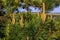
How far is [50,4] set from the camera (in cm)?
195

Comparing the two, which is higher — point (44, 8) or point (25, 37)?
point (44, 8)

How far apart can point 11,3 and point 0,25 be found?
0.20 m

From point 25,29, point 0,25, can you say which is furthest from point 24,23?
point 0,25

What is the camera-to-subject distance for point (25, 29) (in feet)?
5.68

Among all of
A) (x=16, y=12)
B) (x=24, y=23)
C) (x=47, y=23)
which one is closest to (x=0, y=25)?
(x=16, y=12)

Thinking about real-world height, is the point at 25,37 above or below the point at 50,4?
below

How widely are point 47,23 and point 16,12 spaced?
0.35m

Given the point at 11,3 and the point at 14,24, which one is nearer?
the point at 14,24

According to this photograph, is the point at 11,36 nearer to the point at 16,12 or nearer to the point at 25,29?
the point at 25,29

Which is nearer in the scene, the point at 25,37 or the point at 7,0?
the point at 25,37

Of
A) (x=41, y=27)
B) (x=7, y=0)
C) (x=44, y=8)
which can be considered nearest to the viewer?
(x=41, y=27)

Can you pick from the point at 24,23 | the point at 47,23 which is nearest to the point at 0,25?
the point at 24,23

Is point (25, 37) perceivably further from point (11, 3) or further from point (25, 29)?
point (11, 3)

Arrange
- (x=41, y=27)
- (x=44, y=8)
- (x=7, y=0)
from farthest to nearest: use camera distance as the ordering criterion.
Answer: (x=7, y=0) < (x=44, y=8) < (x=41, y=27)
